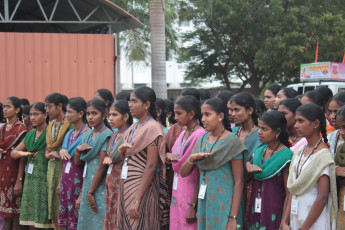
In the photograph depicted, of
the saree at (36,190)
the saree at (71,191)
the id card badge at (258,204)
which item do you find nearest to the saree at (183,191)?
the id card badge at (258,204)

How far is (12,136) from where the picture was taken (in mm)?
6770

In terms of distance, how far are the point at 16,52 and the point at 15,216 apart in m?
6.77

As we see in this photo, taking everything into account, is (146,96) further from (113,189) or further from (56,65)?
(56,65)

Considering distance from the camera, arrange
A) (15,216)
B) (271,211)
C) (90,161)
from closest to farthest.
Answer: (271,211)
(90,161)
(15,216)

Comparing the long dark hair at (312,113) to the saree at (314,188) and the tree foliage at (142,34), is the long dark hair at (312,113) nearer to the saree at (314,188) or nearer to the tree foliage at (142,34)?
the saree at (314,188)

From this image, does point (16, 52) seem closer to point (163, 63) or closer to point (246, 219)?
point (163, 63)

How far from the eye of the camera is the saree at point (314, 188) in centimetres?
352

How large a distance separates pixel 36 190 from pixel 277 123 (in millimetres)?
3484

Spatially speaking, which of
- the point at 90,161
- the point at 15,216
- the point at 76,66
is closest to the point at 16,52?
the point at 76,66

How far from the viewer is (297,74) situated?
20.9 meters

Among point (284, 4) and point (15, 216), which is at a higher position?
point (284, 4)

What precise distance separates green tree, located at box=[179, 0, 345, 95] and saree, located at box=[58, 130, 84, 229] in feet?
48.4

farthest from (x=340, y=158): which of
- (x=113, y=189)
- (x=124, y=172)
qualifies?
(x=113, y=189)

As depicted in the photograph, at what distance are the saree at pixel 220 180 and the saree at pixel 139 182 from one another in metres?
0.70
